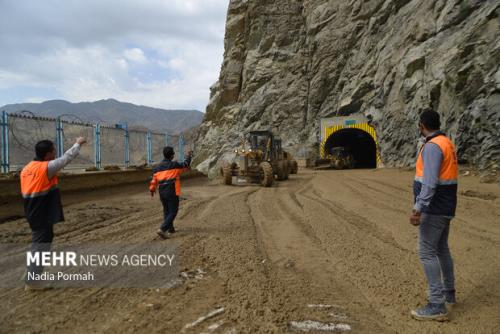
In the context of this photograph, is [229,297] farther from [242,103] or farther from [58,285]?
[242,103]

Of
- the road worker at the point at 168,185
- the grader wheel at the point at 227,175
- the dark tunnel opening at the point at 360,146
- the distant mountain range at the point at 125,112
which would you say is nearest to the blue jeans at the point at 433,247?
the road worker at the point at 168,185

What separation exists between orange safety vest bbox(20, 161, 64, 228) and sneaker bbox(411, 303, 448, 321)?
4.12 meters

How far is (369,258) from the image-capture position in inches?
216

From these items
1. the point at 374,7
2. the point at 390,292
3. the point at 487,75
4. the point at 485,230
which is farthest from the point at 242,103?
the point at 390,292

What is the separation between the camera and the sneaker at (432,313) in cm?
353

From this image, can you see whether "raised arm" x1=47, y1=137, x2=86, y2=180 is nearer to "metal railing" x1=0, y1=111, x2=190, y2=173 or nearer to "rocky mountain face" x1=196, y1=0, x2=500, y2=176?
"metal railing" x1=0, y1=111, x2=190, y2=173

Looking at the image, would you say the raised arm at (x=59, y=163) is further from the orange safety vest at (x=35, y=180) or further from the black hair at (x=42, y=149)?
the black hair at (x=42, y=149)

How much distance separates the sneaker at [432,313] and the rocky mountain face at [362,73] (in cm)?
1510

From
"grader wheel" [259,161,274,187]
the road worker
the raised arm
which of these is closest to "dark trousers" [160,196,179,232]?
the road worker

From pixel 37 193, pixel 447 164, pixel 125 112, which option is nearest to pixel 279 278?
pixel 447 164

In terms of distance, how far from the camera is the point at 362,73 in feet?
105

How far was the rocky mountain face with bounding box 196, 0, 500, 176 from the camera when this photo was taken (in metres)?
18.1

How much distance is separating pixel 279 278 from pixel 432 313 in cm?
177

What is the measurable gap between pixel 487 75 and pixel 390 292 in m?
16.7
